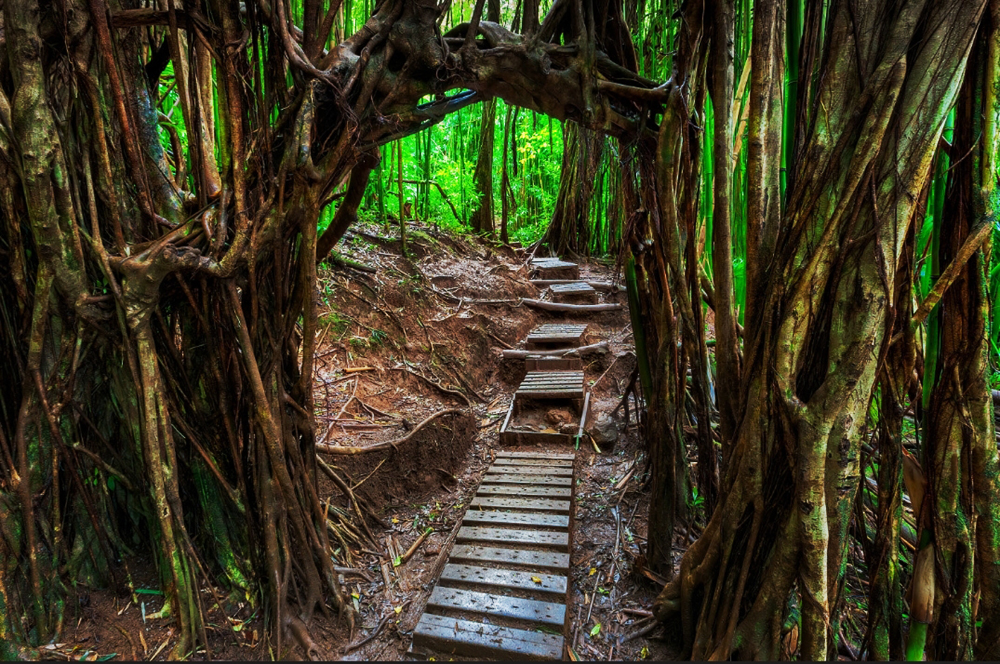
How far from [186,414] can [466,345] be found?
10.8ft

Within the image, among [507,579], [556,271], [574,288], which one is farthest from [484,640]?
[556,271]

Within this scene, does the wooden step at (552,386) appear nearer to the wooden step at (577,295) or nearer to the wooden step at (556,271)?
the wooden step at (577,295)

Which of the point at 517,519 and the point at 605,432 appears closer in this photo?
the point at 517,519

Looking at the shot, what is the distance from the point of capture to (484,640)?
195 cm

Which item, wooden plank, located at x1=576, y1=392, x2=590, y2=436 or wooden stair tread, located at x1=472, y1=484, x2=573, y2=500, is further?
wooden plank, located at x1=576, y1=392, x2=590, y2=436

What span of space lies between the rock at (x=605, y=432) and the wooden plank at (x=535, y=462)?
1.23ft

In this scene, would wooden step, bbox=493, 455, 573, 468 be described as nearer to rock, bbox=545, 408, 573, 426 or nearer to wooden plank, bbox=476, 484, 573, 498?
wooden plank, bbox=476, 484, 573, 498

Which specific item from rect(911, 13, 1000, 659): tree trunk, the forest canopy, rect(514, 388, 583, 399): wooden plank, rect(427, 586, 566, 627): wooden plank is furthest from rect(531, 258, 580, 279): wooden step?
rect(911, 13, 1000, 659): tree trunk

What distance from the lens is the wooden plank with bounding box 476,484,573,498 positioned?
2.94 metres

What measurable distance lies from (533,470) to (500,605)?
3.98 ft

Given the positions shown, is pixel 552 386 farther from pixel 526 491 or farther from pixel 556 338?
pixel 526 491

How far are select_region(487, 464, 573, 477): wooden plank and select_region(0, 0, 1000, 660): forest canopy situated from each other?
896 mm

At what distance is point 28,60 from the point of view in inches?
58.9

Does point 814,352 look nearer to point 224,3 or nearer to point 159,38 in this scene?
point 224,3
